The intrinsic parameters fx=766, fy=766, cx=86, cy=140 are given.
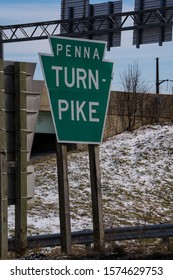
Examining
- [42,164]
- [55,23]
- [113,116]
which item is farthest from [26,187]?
[113,116]

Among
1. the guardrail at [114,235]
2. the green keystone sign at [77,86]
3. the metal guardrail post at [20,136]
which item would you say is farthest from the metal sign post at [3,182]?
the guardrail at [114,235]

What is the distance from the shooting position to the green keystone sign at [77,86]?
10094 mm

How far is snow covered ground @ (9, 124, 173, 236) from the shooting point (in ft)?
71.4

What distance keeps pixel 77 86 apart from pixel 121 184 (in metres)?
18.4

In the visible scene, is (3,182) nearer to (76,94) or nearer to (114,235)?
(76,94)

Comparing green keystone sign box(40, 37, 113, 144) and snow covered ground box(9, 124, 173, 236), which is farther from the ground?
green keystone sign box(40, 37, 113, 144)

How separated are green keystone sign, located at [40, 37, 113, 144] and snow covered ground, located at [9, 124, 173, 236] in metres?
7.68

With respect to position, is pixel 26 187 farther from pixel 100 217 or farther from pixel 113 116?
pixel 113 116

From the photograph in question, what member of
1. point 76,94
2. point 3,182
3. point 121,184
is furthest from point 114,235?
point 121,184

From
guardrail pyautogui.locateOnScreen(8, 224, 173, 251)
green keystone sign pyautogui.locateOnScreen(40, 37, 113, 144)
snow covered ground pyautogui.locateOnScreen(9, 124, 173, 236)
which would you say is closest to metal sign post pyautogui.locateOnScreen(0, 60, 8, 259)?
green keystone sign pyautogui.locateOnScreen(40, 37, 113, 144)

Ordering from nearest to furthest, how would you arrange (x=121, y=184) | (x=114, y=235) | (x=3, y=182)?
(x=3, y=182)
(x=114, y=235)
(x=121, y=184)

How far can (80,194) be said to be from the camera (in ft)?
85.1

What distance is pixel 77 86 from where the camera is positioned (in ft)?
33.6

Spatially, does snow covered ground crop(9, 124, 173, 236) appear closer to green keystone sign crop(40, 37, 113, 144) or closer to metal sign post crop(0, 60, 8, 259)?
metal sign post crop(0, 60, 8, 259)
